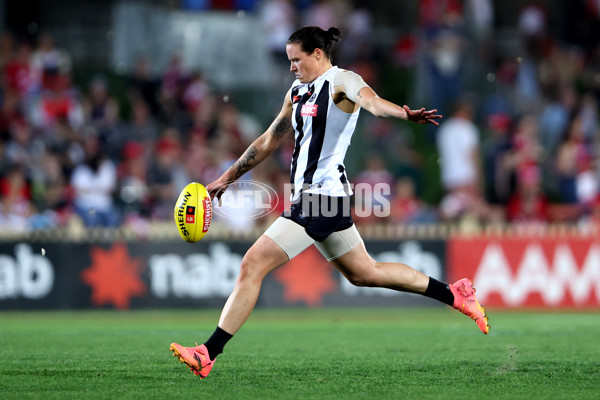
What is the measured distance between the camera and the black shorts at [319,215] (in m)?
7.02

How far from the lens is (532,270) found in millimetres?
14586

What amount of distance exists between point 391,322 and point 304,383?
5922mm

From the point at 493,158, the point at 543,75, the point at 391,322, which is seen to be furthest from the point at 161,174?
the point at 543,75

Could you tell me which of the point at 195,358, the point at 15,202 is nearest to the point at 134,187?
the point at 15,202

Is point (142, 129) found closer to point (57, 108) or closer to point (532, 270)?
point (57, 108)

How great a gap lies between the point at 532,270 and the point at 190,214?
27.5 ft

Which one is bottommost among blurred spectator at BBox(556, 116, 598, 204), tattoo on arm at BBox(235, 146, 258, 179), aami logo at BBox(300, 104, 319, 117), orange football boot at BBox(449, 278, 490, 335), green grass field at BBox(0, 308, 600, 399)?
green grass field at BBox(0, 308, 600, 399)

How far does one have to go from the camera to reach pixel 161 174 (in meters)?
15.1

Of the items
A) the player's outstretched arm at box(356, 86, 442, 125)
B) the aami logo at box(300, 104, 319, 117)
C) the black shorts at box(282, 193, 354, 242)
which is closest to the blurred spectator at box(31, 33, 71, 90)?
the aami logo at box(300, 104, 319, 117)

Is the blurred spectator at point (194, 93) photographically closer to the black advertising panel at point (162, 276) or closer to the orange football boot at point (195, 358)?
the black advertising panel at point (162, 276)

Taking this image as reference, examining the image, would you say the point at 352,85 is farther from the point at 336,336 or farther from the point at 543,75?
the point at 543,75

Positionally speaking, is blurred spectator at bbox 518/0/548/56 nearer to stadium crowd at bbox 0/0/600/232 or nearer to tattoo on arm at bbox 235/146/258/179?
stadium crowd at bbox 0/0/600/232

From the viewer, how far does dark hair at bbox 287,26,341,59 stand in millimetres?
7090

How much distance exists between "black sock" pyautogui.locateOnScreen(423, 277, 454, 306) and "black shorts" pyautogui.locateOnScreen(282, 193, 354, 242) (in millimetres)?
909
